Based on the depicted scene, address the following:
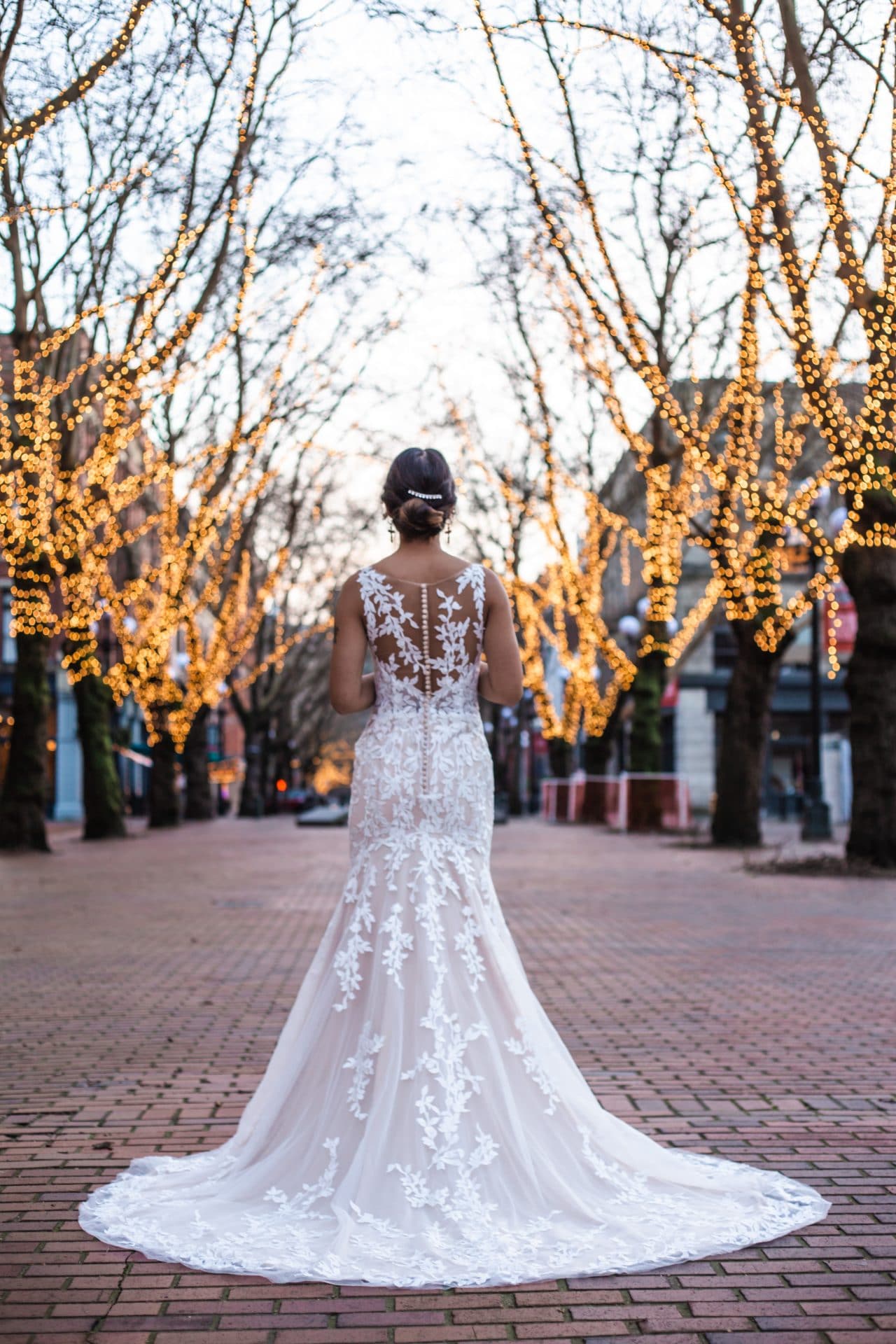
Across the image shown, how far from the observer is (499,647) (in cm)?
485

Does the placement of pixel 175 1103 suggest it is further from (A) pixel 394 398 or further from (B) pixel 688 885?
(A) pixel 394 398

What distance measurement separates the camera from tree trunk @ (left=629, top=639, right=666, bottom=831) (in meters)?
30.9

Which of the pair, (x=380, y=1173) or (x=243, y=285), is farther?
(x=243, y=285)

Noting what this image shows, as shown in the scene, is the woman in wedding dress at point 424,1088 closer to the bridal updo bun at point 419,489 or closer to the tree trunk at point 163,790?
the bridal updo bun at point 419,489

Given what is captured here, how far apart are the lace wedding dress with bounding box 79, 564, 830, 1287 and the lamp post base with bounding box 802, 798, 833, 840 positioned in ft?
72.6

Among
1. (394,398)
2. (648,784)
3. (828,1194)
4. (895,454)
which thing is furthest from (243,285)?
(648,784)

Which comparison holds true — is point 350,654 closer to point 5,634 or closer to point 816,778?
point 816,778

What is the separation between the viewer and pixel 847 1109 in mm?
6020

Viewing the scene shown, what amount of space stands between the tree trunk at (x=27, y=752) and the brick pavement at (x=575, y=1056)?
567 centimetres

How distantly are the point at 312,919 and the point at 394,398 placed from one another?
48.2 feet

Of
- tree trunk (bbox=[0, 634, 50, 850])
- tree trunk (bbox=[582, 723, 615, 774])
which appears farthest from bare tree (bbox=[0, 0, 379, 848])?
tree trunk (bbox=[582, 723, 615, 774])

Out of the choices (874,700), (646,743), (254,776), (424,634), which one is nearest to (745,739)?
(874,700)

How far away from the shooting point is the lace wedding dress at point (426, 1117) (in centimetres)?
416

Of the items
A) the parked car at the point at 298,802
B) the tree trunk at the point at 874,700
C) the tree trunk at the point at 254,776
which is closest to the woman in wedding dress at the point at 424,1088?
the tree trunk at the point at 874,700
